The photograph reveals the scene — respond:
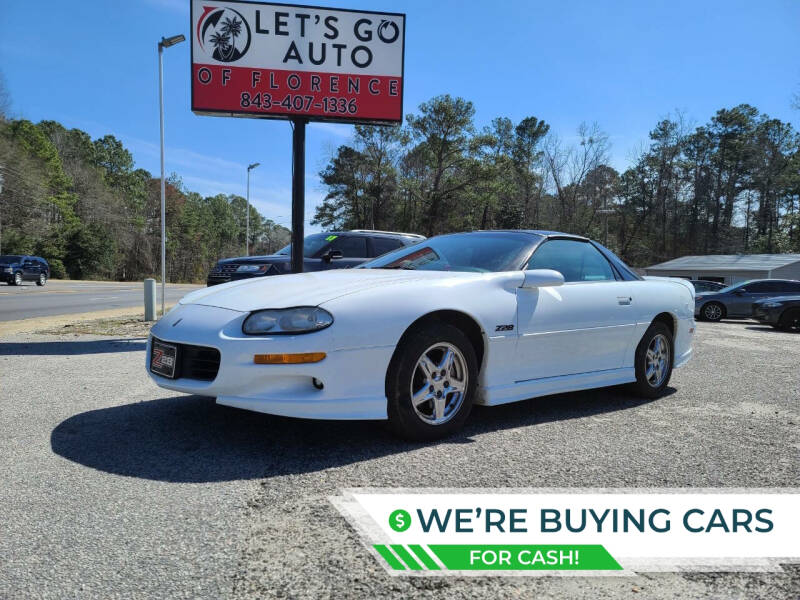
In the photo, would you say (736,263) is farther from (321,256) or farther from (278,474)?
(278,474)

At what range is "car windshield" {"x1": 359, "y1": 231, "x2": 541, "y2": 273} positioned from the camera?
4285 mm

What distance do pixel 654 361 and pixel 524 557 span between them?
10.9ft

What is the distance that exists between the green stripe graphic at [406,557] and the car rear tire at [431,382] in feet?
3.78

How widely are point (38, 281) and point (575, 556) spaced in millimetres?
34121

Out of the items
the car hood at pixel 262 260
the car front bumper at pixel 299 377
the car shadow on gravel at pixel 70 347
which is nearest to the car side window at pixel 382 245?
the car hood at pixel 262 260

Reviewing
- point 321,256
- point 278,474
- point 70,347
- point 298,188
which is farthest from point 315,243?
point 278,474

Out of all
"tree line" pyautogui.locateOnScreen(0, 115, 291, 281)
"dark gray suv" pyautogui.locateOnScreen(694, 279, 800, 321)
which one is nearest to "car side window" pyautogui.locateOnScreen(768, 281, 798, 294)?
"dark gray suv" pyautogui.locateOnScreen(694, 279, 800, 321)

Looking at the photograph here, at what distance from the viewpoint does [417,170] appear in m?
50.2

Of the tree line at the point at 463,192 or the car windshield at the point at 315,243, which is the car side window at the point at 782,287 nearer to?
the car windshield at the point at 315,243

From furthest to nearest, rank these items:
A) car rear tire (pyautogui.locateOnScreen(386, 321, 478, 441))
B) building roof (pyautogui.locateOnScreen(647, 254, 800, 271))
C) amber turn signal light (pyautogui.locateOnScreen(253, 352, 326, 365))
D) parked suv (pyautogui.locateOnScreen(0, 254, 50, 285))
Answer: building roof (pyautogui.locateOnScreen(647, 254, 800, 271)), parked suv (pyautogui.locateOnScreen(0, 254, 50, 285)), car rear tire (pyautogui.locateOnScreen(386, 321, 478, 441)), amber turn signal light (pyautogui.locateOnScreen(253, 352, 326, 365))

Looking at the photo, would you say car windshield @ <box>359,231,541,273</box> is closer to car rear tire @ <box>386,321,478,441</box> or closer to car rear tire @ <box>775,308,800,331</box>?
car rear tire @ <box>386,321,478,441</box>

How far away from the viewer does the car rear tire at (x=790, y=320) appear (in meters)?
14.4

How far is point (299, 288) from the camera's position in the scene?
3.68m

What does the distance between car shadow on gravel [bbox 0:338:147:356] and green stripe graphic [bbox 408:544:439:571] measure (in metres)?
6.27
